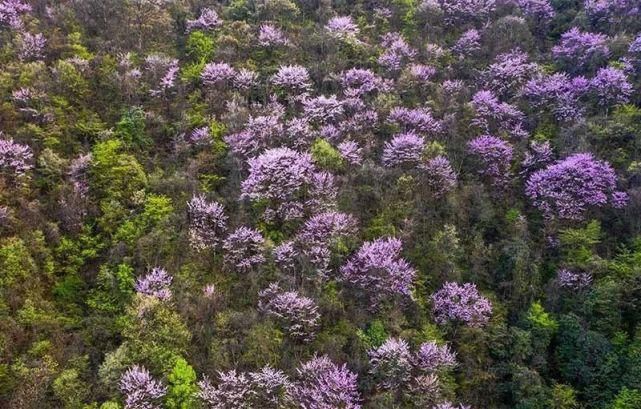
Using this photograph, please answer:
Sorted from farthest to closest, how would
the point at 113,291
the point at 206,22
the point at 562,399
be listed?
the point at 206,22 → the point at 113,291 → the point at 562,399

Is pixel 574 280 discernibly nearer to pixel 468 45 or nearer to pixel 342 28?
pixel 468 45

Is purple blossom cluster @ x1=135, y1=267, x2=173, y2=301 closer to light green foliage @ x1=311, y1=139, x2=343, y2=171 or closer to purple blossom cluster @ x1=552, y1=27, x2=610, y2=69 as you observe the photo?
light green foliage @ x1=311, y1=139, x2=343, y2=171

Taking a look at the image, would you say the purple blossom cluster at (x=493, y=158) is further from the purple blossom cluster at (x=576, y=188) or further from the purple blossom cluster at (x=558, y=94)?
the purple blossom cluster at (x=558, y=94)

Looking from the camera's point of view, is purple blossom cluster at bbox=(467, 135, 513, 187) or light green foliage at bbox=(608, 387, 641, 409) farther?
purple blossom cluster at bbox=(467, 135, 513, 187)

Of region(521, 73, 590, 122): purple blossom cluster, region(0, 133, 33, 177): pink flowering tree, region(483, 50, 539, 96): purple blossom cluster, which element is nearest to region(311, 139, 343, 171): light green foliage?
region(483, 50, 539, 96): purple blossom cluster

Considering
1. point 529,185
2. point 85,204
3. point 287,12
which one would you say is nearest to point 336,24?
point 287,12

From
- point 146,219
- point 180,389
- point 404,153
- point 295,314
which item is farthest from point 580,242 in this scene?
point 146,219

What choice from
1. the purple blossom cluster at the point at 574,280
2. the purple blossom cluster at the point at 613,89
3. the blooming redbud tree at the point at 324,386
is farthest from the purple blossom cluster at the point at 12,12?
the purple blossom cluster at the point at 613,89
